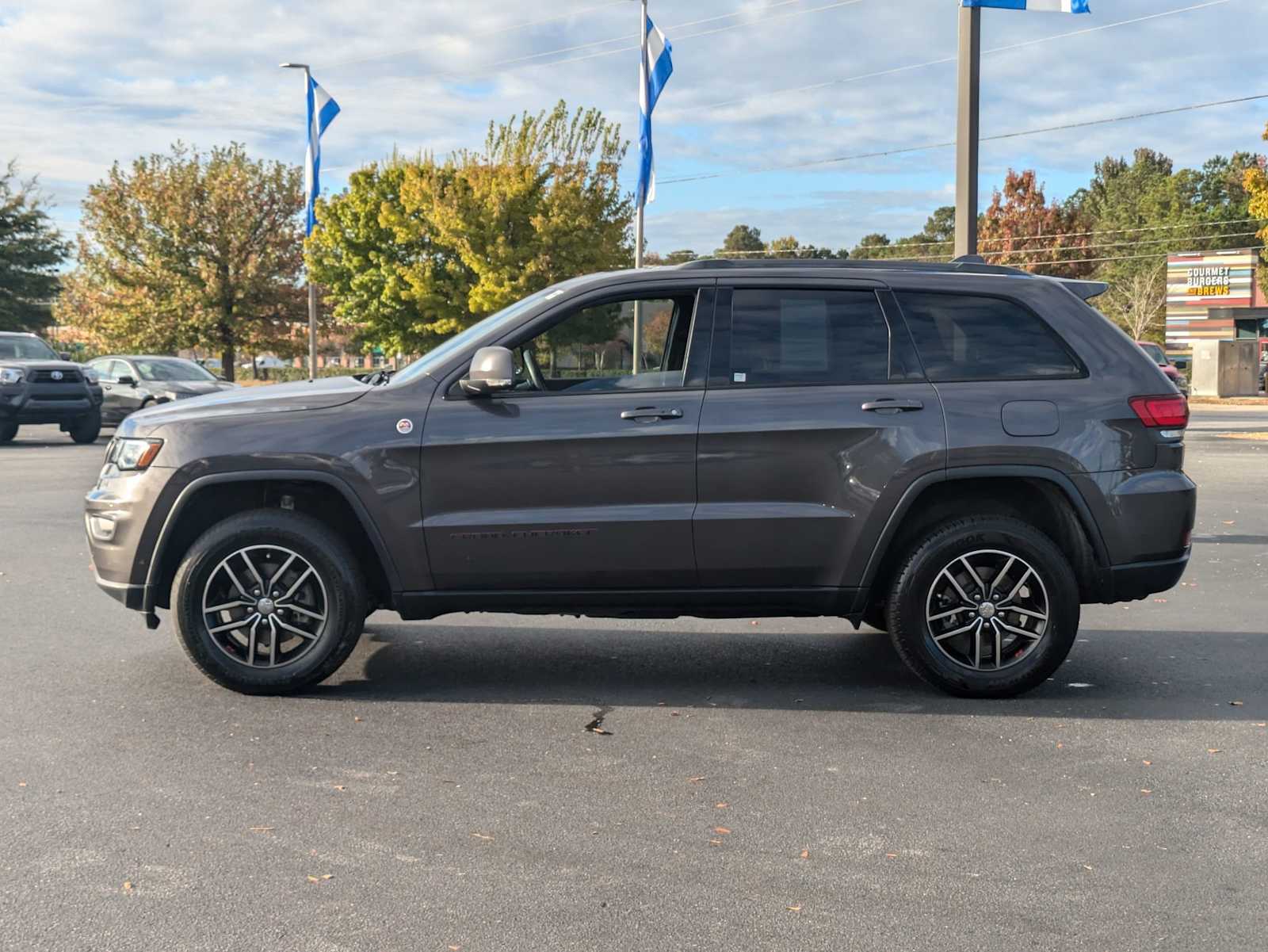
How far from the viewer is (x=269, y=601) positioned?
5879mm

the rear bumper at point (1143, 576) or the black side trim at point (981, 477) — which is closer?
the black side trim at point (981, 477)

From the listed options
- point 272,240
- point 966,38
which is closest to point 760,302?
point 966,38

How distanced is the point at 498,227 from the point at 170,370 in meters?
18.6

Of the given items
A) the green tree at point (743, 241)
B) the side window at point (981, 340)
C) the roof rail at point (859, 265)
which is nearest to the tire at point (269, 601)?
the roof rail at point (859, 265)

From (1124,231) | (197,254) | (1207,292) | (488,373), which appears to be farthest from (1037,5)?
(1124,231)

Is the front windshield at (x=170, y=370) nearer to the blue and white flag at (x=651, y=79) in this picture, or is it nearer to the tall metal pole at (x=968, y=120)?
the blue and white flag at (x=651, y=79)

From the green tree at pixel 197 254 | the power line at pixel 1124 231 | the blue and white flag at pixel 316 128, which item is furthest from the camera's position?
the power line at pixel 1124 231

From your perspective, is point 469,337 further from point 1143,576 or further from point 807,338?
point 1143,576

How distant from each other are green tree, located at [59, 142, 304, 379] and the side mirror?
45600 mm

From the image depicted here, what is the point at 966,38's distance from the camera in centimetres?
1128

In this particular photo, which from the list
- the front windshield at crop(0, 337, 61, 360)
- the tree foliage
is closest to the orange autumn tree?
the tree foliage

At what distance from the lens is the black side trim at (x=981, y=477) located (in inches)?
230

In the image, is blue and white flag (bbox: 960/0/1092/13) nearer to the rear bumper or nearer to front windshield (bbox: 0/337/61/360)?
the rear bumper

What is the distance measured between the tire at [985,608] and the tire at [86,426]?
19.7 meters
